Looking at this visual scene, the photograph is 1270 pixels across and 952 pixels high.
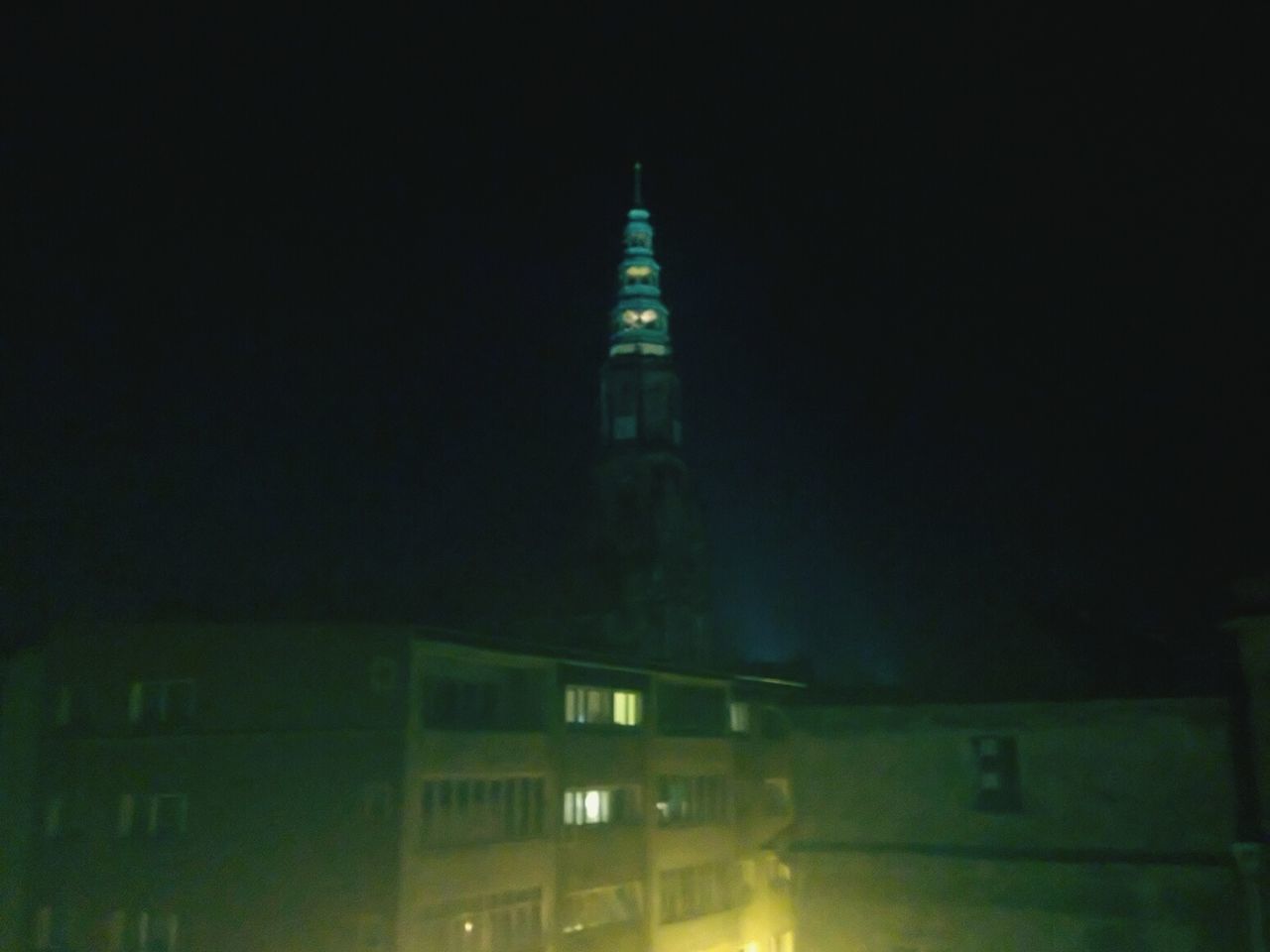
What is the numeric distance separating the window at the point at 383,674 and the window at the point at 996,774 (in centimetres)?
1414

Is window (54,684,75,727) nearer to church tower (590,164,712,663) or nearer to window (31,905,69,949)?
window (31,905,69,949)

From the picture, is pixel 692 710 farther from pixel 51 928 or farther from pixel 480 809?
pixel 51 928

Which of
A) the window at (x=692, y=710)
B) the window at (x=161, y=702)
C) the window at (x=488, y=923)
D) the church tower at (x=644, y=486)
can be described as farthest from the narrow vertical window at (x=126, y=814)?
the church tower at (x=644, y=486)

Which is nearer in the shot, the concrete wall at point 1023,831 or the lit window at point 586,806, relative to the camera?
the concrete wall at point 1023,831

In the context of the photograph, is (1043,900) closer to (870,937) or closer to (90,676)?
(870,937)

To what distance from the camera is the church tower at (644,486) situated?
226 ft

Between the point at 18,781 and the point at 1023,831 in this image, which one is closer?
the point at 1023,831

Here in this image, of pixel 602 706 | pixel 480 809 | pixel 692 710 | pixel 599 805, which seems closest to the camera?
pixel 480 809

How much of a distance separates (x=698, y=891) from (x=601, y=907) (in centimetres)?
591

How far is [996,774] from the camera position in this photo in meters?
27.6

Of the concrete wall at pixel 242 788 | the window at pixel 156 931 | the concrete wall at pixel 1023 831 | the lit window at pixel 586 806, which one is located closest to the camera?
the concrete wall at pixel 1023 831

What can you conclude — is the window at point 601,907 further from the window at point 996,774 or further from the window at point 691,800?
the window at point 996,774

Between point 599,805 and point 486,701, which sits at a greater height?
point 486,701

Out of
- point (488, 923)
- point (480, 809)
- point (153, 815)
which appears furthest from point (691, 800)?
point (153, 815)
